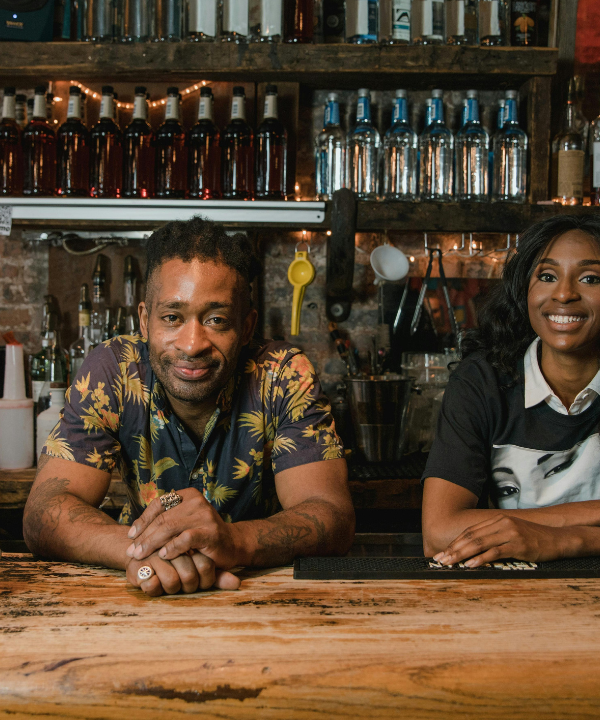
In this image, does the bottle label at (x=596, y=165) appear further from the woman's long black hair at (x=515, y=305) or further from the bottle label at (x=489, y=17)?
the woman's long black hair at (x=515, y=305)

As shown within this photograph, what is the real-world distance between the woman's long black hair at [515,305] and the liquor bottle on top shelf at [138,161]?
4.16 feet

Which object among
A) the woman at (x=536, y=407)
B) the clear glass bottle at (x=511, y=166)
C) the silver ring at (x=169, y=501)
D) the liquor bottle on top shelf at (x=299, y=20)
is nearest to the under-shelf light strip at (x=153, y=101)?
the liquor bottle on top shelf at (x=299, y=20)

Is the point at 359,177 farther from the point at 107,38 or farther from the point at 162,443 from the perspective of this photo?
the point at 162,443

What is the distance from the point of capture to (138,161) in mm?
2227

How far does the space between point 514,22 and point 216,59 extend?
3.46 ft

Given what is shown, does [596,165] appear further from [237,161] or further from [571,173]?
[237,161]

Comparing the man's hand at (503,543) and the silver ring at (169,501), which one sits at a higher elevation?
the silver ring at (169,501)

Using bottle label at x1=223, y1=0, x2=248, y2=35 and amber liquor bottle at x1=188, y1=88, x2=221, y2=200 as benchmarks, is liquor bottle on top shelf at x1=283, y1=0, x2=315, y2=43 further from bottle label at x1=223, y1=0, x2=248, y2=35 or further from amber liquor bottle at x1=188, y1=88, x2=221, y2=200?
amber liquor bottle at x1=188, y1=88, x2=221, y2=200

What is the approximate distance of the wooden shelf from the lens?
2.08 metres

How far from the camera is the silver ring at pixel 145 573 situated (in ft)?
2.76

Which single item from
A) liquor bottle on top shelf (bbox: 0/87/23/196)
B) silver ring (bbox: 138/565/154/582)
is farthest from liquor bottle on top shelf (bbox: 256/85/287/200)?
silver ring (bbox: 138/565/154/582)

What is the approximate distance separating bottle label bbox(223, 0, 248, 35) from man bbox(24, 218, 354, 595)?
113 cm

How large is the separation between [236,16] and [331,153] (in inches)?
21.1

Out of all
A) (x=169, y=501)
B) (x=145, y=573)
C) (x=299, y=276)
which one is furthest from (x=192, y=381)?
(x=299, y=276)
